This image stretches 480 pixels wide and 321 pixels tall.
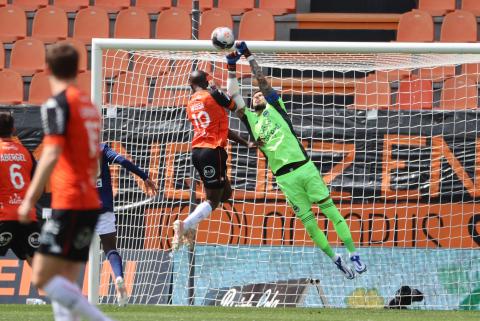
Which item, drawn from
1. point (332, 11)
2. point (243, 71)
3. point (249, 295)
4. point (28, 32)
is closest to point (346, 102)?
point (243, 71)

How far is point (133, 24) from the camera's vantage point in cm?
1722

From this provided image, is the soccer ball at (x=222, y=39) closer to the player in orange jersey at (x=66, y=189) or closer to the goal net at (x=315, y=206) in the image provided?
the goal net at (x=315, y=206)

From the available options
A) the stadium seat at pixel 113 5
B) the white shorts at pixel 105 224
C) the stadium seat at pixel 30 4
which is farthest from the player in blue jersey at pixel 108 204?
the stadium seat at pixel 30 4

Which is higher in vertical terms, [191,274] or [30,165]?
[30,165]

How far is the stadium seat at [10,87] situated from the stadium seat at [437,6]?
6.87 m

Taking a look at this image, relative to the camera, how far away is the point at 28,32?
18359 millimetres

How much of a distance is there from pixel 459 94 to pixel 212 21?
209 inches

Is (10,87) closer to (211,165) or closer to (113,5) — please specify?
(113,5)

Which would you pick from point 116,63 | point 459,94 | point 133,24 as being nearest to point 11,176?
point 116,63

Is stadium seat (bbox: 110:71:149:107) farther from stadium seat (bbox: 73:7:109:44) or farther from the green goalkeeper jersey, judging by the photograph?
stadium seat (bbox: 73:7:109:44)

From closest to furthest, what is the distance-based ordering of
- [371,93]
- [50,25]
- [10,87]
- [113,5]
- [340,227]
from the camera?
1. [340,227]
2. [371,93]
3. [10,87]
4. [50,25]
5. [113,5]

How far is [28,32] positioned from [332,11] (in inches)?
218

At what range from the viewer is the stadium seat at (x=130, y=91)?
12695 millimetres

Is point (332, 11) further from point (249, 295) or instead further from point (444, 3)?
point (249, 295)
